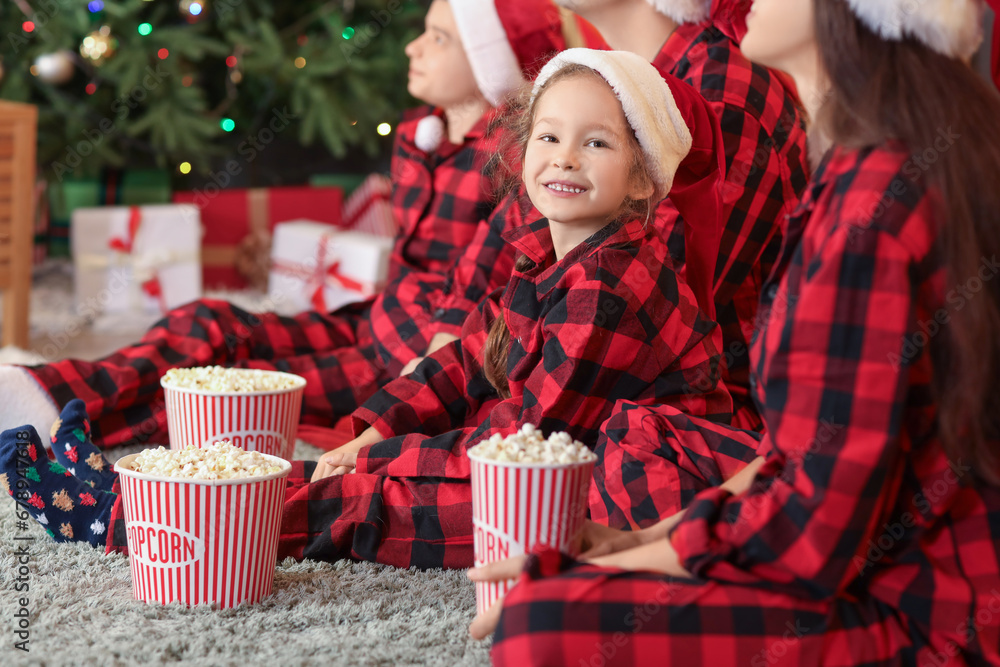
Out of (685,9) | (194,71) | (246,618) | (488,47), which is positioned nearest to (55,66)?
(194,71)

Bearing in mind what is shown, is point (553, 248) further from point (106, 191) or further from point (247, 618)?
point (106, 191)

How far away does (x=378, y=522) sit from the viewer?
1223 millimetres

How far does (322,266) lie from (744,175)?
1431mm

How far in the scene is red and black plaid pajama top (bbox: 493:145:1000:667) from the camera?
0.79 m

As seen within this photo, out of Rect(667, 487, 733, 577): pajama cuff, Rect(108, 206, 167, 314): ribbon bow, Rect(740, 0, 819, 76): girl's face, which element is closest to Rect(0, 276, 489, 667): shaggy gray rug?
Rect(667, 487, 733, 577): pajama cuff

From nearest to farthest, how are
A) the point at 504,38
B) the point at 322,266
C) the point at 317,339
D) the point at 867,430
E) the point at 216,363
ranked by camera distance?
the point at 867,430
the point at 504,38
the point at 216,363
the point at 317,339
the point at 322,266

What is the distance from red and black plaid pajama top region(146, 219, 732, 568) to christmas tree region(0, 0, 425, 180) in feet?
5.83

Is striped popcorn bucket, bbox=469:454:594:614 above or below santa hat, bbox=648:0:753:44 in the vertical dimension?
below

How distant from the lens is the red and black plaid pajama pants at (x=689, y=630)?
818 mm

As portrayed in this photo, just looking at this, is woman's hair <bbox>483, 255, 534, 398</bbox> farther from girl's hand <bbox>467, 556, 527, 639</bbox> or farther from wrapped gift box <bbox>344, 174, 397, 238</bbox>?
wrapped gift box <bbox>344, 174, 397, 238</bbox>

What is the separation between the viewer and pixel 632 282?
119 cm

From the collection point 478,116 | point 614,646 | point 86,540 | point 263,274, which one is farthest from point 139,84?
point 614,646

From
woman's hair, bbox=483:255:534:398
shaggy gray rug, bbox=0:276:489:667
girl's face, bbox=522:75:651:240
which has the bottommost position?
shaggy gray rug, bbox=0:276:489:667

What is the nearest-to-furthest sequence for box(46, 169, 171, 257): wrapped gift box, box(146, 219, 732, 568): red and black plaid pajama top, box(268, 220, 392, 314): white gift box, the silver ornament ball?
box(146, 219, 732, 568): red and black plaid pajama top, box(268, 220, 392, 314): white gift box, the silver ornament ball, box(46, 169, 171, 257): wrapped gift box
